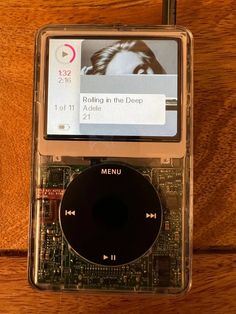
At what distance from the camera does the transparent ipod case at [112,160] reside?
500 millimetres

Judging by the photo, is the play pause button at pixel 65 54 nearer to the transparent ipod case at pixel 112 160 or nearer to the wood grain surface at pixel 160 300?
the transparent ipod case at pixel 112 160

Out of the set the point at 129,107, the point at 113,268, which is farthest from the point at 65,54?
the point at 113,268

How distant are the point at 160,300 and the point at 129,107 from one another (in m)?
0.14

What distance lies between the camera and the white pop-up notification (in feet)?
1.68

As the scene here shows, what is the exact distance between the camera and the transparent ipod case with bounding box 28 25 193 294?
50 centimetres

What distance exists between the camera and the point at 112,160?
0.51 metres

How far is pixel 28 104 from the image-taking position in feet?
1.71

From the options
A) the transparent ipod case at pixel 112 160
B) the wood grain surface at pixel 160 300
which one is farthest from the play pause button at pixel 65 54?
the wood grain surface at pixel 160 300

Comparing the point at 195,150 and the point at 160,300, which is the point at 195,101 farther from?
the point at 160,300

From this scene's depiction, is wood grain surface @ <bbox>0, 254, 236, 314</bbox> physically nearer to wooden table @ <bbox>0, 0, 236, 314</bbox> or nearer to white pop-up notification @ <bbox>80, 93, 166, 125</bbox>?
wooden table @ <bbox>0, 0, 236, 314</bbox>

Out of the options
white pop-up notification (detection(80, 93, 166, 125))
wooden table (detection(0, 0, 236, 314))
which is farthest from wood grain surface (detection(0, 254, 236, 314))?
white pop-up notification (detection(80, 93, 166, 125))

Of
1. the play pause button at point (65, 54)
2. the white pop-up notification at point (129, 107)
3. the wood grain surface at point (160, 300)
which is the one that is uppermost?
the play pause button at point (65, 54)

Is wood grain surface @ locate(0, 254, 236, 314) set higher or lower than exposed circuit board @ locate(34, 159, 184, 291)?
lower

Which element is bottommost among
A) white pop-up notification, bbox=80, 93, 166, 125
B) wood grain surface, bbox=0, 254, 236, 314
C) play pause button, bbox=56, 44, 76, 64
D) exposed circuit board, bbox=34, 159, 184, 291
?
wood grain surface, bbox=0, 254, 236, 314
